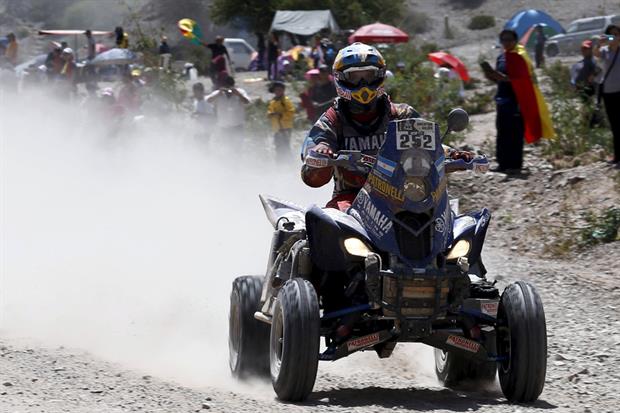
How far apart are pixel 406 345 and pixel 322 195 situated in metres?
7.24

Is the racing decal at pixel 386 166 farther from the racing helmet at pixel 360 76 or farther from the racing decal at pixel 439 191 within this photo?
the racing helmet at pixel 360 76

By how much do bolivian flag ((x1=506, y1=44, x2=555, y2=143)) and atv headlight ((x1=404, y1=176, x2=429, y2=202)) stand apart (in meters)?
10.0

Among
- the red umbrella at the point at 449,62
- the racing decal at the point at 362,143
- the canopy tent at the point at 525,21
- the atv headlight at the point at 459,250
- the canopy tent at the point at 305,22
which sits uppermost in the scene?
the racing decal at the point at 362,143

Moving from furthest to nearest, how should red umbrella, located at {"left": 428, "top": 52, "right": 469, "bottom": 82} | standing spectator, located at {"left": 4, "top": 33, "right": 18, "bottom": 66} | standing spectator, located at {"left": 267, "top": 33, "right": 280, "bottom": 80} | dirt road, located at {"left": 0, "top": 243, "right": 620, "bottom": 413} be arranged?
standing spectator, located at {"left": 267, "top": 33, "right": 280, "bottom": 80} → standing spectator, located at {"left": 4, "top": 33, "right": 18, "bottom": 66} → red umbrella, located at {"left": 428, "top": 52, "right": 469, "bottom": 82} → dirt road, located at {"left": 0, "top": 243, "right": 620, "bottom": 413}

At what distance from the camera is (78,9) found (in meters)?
69.1

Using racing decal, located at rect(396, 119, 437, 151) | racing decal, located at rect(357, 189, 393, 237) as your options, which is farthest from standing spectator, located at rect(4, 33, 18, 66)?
racing decal, located at rect(396, 119, 437, 151)

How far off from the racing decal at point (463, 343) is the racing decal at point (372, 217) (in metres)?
0.76

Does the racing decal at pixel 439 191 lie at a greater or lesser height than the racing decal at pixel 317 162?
lesser

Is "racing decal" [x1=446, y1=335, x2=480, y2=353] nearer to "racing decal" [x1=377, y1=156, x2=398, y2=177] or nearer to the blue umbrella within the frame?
"racing decal" [x1=377, y1=156, x2=398, y2=177]

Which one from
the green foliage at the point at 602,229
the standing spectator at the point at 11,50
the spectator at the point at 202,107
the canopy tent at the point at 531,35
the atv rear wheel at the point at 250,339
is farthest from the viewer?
the canopy tent at the point at 531,35

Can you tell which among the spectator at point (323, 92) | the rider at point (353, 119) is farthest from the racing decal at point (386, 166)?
the spectator at point (323, 92)

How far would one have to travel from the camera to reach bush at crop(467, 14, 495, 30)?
69.4m

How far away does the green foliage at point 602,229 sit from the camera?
15148 mm

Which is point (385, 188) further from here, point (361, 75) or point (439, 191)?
point (361, 75)
